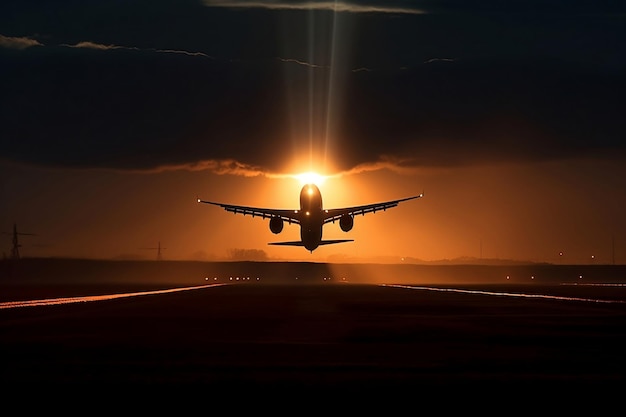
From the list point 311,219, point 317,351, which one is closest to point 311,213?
point 311,219

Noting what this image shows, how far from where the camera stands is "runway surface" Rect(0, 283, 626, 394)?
28.8 meters

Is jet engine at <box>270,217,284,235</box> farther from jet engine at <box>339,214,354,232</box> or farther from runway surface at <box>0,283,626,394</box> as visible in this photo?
runway surface at <box>0,283,626,394</box>

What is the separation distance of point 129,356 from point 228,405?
510 inches

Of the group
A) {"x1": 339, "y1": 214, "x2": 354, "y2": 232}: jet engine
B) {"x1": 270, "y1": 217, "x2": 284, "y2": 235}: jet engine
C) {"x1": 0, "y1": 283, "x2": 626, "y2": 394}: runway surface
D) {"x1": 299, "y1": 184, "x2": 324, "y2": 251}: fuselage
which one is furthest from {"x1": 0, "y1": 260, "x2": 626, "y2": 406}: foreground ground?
{"x1": 299, "y1": 184, "x2": 324, "y2": 251}: fuselage

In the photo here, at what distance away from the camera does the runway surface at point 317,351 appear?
94.5 ft

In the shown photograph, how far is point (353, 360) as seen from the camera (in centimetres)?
3466

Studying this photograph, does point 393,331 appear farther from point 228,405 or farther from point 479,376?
point 228,405

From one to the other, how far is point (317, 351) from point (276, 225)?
105 metres

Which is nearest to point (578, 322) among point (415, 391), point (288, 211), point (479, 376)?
point (479, 376)

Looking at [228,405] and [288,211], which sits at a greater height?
Answer: [288,211]

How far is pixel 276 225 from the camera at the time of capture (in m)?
143

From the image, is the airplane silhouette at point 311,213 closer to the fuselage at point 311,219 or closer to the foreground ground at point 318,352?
the fuselage at point 311,219

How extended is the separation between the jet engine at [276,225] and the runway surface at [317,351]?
75.9 meters

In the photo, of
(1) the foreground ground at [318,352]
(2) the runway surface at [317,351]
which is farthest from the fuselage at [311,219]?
(1) the foreground ground at [318,352]
